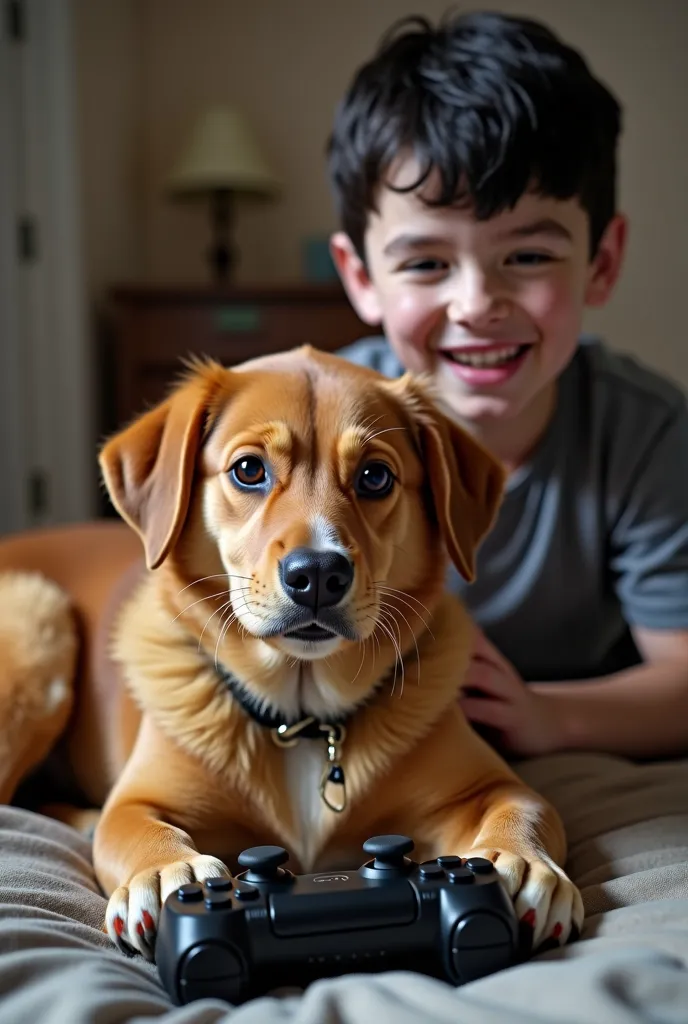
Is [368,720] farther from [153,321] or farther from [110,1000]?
[153,321]

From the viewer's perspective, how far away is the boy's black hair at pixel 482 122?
5.44ft

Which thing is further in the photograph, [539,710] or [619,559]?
[619,559]

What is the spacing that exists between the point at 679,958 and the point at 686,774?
2.00 feet

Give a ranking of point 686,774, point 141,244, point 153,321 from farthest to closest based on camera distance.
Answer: point 141,244, point 153,321, point 686,774

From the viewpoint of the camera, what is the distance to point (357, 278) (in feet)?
6.69

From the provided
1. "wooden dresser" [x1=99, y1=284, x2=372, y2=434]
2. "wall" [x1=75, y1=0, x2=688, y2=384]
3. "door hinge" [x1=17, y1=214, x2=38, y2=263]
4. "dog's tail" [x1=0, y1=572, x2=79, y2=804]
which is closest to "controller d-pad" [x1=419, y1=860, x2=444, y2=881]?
"dog's tail" [x1=0, y1=572, x2=79, y2=804]

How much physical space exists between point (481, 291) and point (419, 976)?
108 cm

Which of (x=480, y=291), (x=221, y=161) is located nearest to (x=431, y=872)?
(x=480, y=291)

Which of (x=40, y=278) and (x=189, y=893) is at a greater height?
(x=40, y=278)

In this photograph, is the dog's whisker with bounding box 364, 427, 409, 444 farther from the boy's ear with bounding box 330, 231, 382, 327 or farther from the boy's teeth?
the boy's ear with bounding box 330, 231, 382, 327

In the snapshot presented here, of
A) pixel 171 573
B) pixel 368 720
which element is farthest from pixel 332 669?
pixel 171 573

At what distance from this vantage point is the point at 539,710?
1.56 metres

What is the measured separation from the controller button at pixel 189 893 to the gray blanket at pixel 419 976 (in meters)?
0.08

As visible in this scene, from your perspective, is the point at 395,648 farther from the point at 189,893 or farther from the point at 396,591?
the point at 189,893
